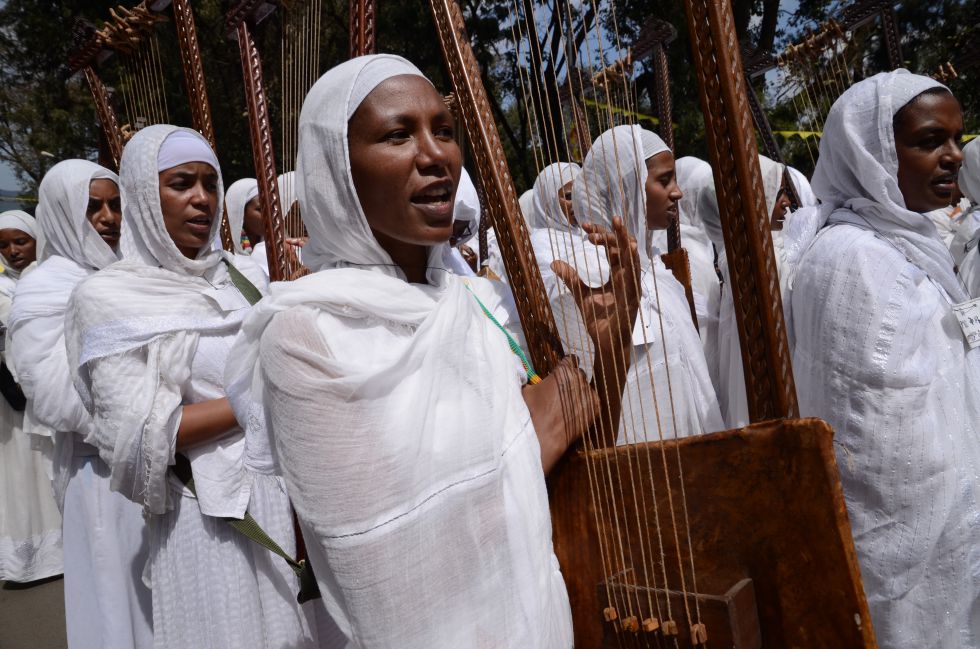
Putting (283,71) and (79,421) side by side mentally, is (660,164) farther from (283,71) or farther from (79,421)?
(79,421)

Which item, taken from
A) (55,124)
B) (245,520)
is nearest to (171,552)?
(245,520)

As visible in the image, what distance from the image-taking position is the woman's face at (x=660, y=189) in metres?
3.57

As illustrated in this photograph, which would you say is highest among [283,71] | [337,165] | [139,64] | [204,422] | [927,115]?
[139,64]

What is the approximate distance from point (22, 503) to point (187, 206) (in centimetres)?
428

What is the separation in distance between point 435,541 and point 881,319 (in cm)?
150

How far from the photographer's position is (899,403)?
79.7 inches

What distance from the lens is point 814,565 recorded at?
1040mm

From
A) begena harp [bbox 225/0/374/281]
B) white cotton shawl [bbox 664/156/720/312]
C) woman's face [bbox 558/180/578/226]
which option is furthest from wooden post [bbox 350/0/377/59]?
white cotton shawl [bbox 664/156/720/312]

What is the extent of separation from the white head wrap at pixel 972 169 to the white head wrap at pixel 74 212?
16.4 feet

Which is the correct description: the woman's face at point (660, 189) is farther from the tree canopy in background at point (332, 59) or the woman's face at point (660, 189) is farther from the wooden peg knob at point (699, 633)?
the tree canopy in background at point (332, 59)

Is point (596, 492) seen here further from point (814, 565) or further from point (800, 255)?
point (800, 255)

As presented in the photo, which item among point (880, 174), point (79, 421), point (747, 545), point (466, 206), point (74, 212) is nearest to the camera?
point (747, 545)

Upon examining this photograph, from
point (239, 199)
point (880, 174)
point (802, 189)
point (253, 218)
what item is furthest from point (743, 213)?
point (239, 199)

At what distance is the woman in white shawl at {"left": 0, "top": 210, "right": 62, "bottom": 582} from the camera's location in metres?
5.33
